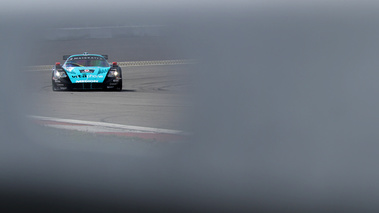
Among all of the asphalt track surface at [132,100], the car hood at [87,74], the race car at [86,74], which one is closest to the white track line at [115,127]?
the asphalt track surface at [132,100]

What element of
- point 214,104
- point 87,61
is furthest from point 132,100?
point 214,104

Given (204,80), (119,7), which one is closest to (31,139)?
(119,7)

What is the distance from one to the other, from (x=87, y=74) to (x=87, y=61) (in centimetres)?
24

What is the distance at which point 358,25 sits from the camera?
3.31m

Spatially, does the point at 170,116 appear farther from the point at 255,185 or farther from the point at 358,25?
the point at 358,25

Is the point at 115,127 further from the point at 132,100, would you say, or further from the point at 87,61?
the point at 87,61

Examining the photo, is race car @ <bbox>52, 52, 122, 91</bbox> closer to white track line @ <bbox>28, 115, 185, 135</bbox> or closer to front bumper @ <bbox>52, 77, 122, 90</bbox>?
front bumper @ <bbox>52, 77, 122, 90</bbox>

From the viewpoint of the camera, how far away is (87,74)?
4.57 m

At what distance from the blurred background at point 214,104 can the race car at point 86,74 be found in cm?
7

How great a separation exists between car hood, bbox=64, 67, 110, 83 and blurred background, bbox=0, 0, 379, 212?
0.46ft

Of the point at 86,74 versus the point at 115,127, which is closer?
the point at 115,127

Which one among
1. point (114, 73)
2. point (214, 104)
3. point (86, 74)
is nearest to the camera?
point (214, 104)

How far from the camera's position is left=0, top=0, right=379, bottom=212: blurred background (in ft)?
11.1

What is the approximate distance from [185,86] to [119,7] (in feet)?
2.23
